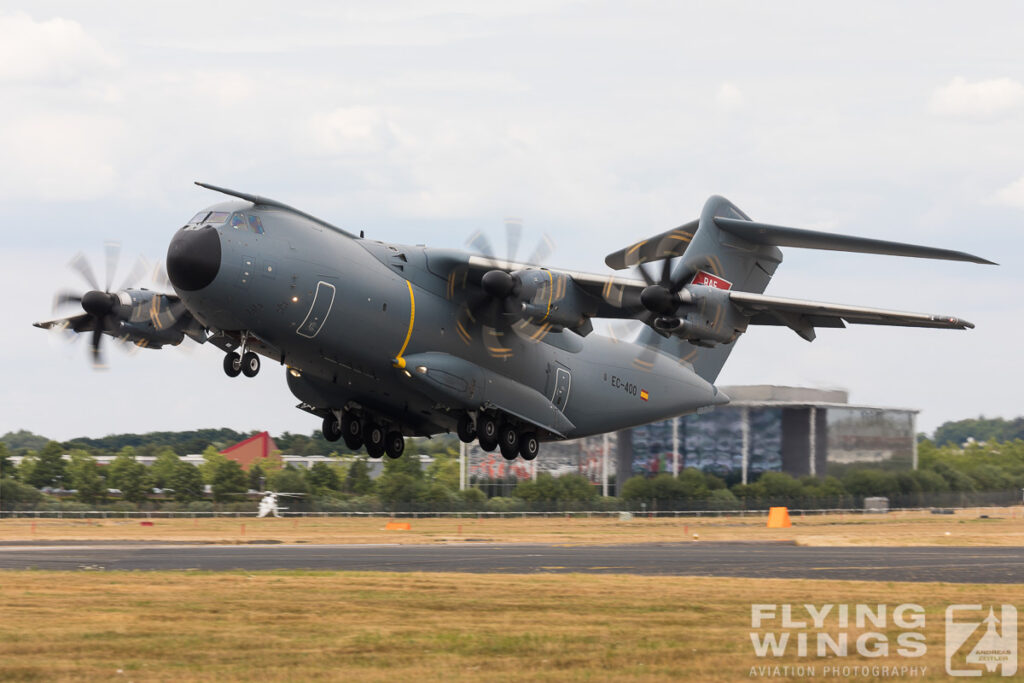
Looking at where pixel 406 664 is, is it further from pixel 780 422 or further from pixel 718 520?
pixel 780 422

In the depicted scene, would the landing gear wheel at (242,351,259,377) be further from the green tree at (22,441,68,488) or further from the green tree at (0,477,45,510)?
the green tree at (22,441,68,488)

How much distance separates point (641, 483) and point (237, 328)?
135 feet

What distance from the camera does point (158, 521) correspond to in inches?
2170

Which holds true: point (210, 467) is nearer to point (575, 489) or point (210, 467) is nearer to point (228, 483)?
point (228, 483)

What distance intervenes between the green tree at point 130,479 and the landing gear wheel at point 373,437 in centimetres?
4083

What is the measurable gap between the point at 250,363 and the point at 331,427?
395cm

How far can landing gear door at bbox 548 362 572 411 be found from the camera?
86.0ft

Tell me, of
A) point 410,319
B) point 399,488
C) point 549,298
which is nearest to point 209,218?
point 410,319

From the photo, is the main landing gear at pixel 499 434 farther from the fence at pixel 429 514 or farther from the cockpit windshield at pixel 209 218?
the fence at pixel 429 514

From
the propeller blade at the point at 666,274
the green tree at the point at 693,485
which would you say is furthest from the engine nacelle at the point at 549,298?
the green tree at the point at 693,485

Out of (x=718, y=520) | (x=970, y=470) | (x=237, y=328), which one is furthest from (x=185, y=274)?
(x=970, y=470)

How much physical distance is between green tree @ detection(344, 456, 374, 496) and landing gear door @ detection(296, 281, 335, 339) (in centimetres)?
4106

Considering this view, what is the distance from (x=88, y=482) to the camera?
210 feet

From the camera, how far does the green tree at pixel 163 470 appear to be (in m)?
65.2
